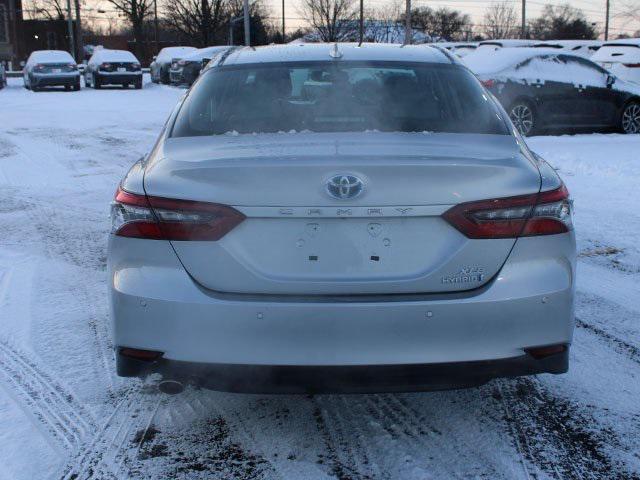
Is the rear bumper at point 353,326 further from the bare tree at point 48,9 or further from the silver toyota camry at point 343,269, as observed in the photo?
the bare tree at point 48,9

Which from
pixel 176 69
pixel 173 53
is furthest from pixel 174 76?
pixel 173 53

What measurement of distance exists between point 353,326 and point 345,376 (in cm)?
19

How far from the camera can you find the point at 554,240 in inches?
110

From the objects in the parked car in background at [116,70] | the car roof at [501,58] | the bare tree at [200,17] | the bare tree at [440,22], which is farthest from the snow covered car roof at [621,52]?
the bare tree at [440,22]

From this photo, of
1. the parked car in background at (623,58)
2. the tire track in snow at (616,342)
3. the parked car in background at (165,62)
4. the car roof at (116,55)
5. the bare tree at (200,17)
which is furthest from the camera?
the bare tree at (200,17)

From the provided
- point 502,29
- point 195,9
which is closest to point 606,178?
point 195,9

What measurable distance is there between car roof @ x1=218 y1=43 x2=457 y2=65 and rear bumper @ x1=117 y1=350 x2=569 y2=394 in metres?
1.82

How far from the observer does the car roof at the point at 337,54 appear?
3986 mm

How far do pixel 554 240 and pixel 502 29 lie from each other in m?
98.7

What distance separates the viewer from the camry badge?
2.65 metres

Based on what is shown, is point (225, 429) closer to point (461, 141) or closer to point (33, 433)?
point (33, 433)

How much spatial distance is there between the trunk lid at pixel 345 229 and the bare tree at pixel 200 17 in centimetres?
5438

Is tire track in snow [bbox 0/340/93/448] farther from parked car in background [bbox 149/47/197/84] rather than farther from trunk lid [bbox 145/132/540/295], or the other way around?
parked car in background [bbox 149/47/197/84]

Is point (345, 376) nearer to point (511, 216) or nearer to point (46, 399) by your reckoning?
point (511, 216)
